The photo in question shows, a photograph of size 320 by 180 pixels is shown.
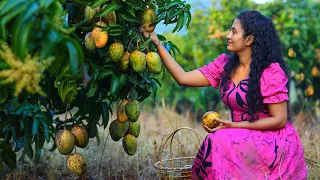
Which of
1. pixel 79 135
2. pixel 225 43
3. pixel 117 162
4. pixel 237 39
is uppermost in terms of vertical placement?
pixel 225 43

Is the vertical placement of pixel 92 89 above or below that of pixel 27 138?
above

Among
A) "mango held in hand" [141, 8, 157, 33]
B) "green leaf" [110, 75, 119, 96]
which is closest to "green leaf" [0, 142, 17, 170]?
"green leaf" [110, 75, 119, 96]

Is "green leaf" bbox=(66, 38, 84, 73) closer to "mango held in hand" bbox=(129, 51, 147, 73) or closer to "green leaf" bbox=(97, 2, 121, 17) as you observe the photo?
"green leaf" bbox=(97, 2, 121, 17)

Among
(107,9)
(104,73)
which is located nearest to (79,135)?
(104,73)

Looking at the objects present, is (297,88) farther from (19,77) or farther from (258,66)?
(19,77)

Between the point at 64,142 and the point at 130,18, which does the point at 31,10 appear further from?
the point at 64,142

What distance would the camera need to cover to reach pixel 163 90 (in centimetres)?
716

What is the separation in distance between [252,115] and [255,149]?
0.82ft

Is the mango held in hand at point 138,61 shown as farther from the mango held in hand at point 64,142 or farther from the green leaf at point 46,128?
the green leaf at point 46,128

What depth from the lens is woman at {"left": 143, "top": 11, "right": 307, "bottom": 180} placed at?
2912mm

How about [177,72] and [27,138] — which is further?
[27,138]

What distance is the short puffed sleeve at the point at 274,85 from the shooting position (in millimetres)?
3018

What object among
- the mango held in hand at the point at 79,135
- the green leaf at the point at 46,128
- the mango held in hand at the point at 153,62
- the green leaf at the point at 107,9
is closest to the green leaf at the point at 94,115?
the green leaf at the point at 46,128

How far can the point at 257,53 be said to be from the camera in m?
3.17
